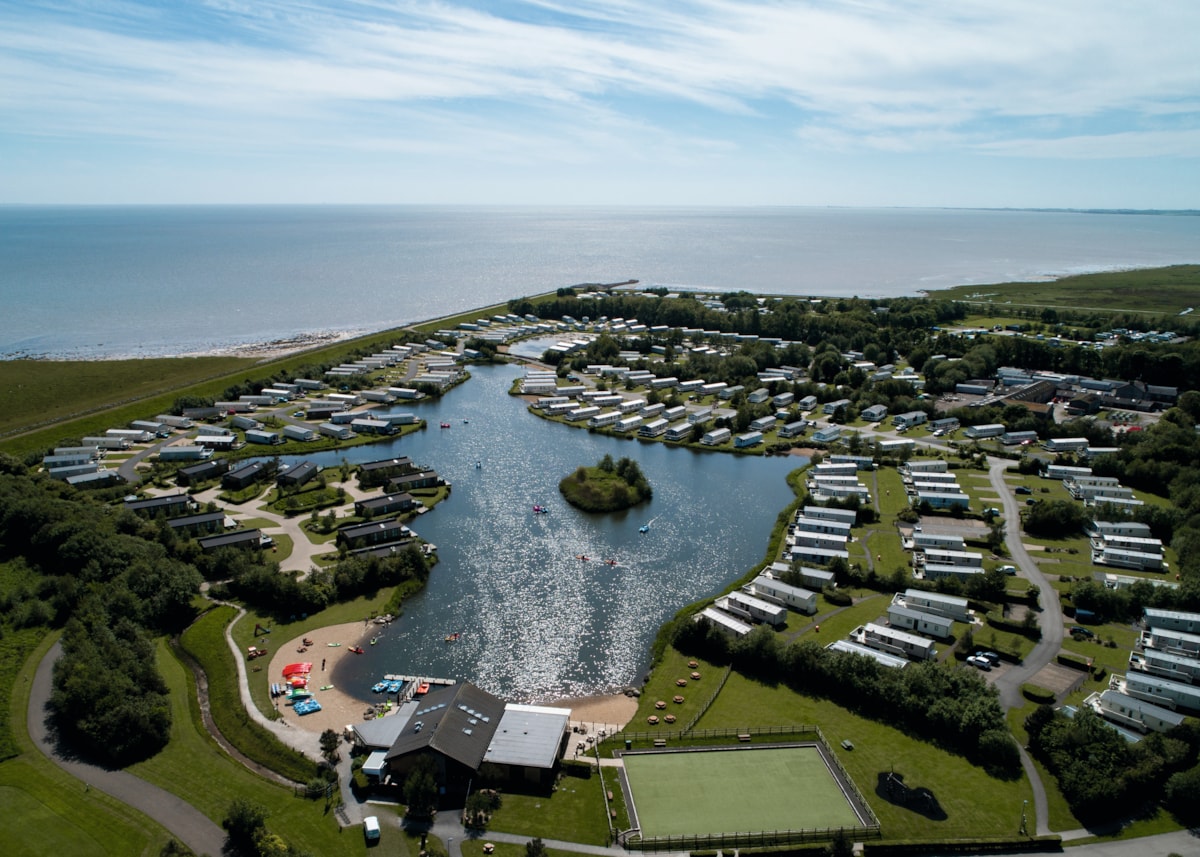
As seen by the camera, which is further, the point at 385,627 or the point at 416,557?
the point at 416,557

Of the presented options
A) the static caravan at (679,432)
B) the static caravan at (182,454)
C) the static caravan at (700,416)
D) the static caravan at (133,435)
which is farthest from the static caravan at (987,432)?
the static caravan at (133,435)

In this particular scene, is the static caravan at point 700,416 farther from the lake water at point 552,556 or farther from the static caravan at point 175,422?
the static caravan at point 175,422

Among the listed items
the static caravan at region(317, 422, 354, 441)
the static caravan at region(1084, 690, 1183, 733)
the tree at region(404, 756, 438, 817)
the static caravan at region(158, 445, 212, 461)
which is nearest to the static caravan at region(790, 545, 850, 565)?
the static caravan at region(1084, 690, 1183, 733)

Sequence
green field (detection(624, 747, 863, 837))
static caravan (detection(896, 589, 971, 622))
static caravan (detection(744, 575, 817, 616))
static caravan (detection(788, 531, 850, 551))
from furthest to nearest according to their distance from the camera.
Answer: static caravan (detection(788, 531, 850, 551)) < static caravan (detection(744, 575, 817, 616)) < static caravan (detection(896, 589, 971, 622)) < green field (detection(624, 747, 863, 837))

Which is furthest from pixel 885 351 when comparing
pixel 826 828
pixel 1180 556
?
pixel 826 828

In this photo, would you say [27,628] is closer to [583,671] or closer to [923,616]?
[583,671]

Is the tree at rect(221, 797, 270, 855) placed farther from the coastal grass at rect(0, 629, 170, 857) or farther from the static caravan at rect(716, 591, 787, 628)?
the static caravan at rect(716, 591, 787, 628)
